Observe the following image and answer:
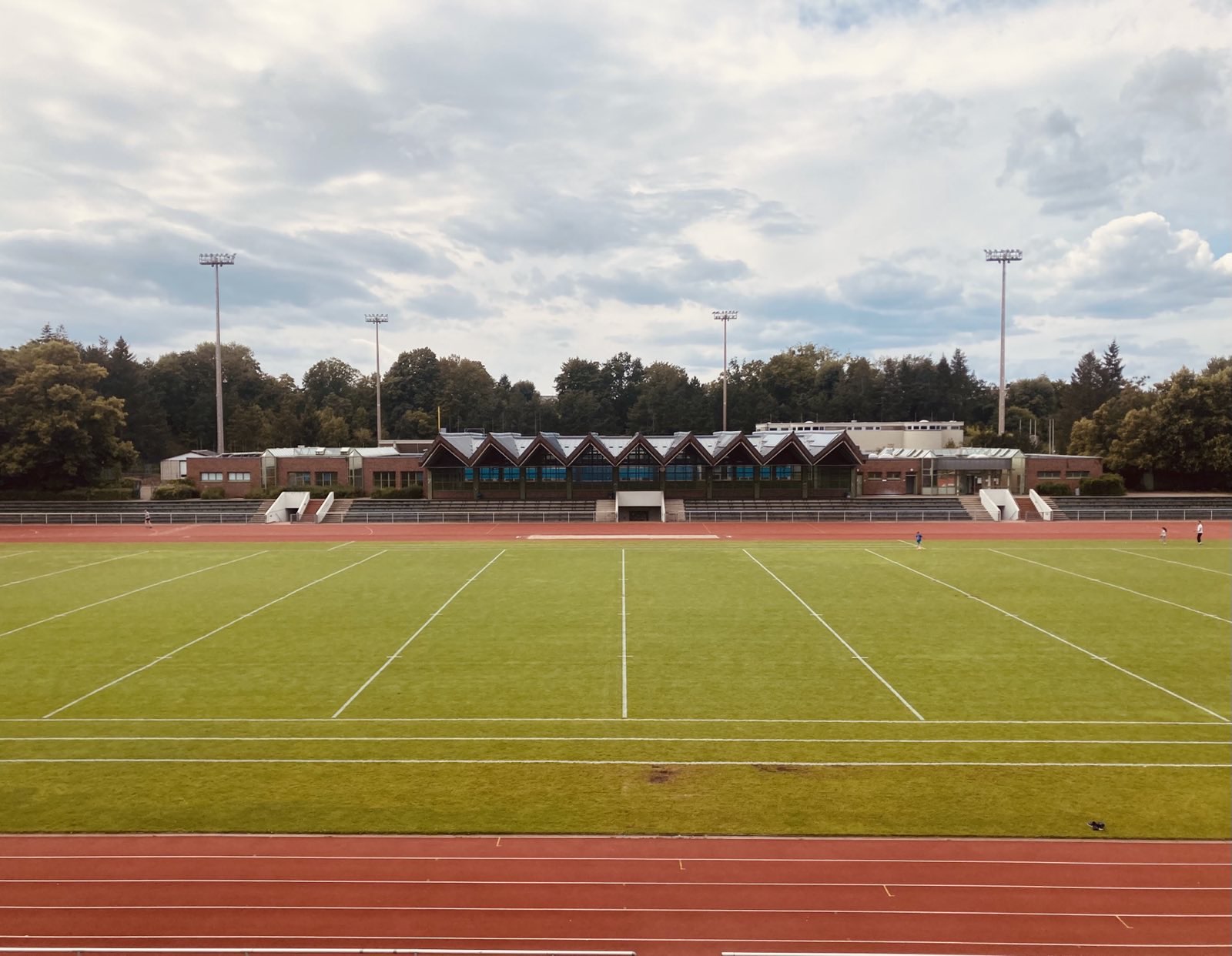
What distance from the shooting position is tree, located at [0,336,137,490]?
66.1 meters

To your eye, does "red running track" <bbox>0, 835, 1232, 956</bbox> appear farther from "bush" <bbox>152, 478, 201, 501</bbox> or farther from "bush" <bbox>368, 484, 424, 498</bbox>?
"bush" <bbox>152, 478, 201, 501</bbox>

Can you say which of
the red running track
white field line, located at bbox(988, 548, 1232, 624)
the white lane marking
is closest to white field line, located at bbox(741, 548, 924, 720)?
the red running track

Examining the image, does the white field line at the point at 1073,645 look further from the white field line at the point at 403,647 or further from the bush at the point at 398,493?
the bush at the point at 398,493

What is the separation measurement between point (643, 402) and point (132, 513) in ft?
233

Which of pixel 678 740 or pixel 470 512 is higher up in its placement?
pixel 470 512

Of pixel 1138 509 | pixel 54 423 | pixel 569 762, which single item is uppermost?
pixel 54 423

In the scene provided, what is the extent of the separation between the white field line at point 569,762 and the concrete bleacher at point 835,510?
4703cm

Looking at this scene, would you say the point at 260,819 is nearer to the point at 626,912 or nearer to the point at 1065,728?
the point at 626,912

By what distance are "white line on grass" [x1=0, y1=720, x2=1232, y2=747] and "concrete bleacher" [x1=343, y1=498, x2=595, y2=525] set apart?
148 feet

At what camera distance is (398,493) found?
69.5 m

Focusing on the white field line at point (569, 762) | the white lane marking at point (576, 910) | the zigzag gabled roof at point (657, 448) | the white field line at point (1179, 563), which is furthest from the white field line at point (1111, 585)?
the zigzag gabled roof at point (657, 448)

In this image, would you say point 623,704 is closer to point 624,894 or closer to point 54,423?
point 624,894

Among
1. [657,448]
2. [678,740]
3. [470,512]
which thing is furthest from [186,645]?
[657,448]

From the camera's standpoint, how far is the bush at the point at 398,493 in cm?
6906
